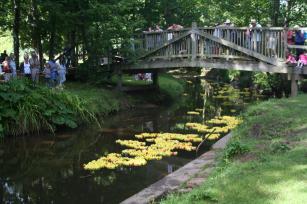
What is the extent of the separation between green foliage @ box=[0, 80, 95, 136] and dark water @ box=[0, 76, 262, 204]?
52 centimetres

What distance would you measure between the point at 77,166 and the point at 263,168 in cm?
719

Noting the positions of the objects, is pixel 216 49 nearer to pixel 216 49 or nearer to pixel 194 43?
pixel 216 49

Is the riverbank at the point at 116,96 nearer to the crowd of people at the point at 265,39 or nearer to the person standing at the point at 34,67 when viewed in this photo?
the person standing at the point at 34,67

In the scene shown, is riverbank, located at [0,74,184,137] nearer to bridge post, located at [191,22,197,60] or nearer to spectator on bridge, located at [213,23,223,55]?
bridge post, located at [191,22,197,60]

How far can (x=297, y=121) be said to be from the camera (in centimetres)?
1312

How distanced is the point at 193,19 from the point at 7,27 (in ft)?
45.4

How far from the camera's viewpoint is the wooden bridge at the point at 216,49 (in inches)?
832

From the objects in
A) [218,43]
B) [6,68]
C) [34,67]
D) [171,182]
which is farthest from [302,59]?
[6,68]

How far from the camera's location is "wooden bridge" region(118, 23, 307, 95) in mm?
21125

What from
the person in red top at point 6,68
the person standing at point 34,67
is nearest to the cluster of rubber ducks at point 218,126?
the person standing at point 34,67

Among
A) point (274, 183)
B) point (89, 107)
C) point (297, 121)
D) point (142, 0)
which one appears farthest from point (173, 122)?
point (274, 183)

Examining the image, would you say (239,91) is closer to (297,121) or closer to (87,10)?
(87,10)

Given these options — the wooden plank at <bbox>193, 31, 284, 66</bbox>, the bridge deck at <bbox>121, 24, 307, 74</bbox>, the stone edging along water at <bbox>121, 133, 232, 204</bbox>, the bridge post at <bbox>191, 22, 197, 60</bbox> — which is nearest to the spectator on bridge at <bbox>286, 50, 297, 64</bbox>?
the bridge deck at <bbox>121, 24, 307, 74</bbox>

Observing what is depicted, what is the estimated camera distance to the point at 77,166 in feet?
47.5
